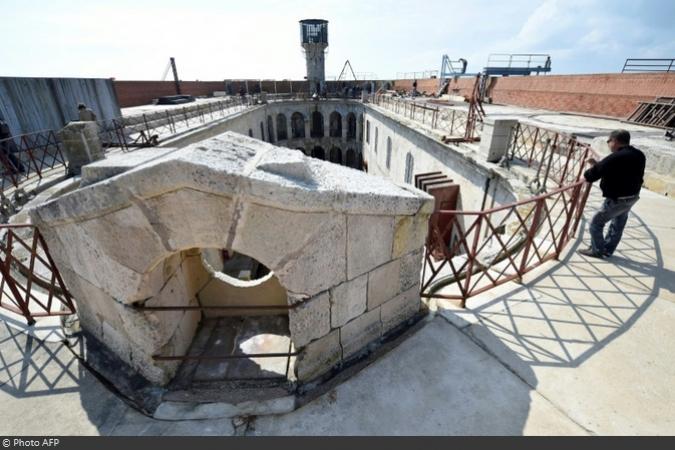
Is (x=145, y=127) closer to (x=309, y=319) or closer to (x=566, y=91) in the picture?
(x=309, y=319)

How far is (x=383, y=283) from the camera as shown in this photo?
10.6 ft

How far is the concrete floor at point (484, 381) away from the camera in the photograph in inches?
101

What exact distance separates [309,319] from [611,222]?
14.9 feet

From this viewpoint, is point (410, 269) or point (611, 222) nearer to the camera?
point (410, 269)

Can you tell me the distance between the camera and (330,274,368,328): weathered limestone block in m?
2.89

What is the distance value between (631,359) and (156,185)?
14.7 ft

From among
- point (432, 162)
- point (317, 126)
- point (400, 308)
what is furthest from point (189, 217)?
point (317, 126)

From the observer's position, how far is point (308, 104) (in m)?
30.2

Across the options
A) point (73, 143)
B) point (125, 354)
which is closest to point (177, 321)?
point (125, 354)

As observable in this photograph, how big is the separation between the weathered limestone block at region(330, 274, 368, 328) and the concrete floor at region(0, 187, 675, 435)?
563 mm

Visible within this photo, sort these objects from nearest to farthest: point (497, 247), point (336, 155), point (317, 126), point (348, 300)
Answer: point (348, 300) → point (497, 247) → point (317, 126) → point (336, 155)

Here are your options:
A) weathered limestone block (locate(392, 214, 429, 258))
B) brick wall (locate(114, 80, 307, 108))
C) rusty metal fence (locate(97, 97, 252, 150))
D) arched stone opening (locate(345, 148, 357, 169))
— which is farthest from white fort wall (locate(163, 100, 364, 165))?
weathered limestone block (locate(392, 214, 429, 258))

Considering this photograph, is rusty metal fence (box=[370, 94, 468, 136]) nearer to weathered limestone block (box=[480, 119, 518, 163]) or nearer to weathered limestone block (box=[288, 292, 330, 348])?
weathered limestone block (box=[480, 119, 518, 163])
